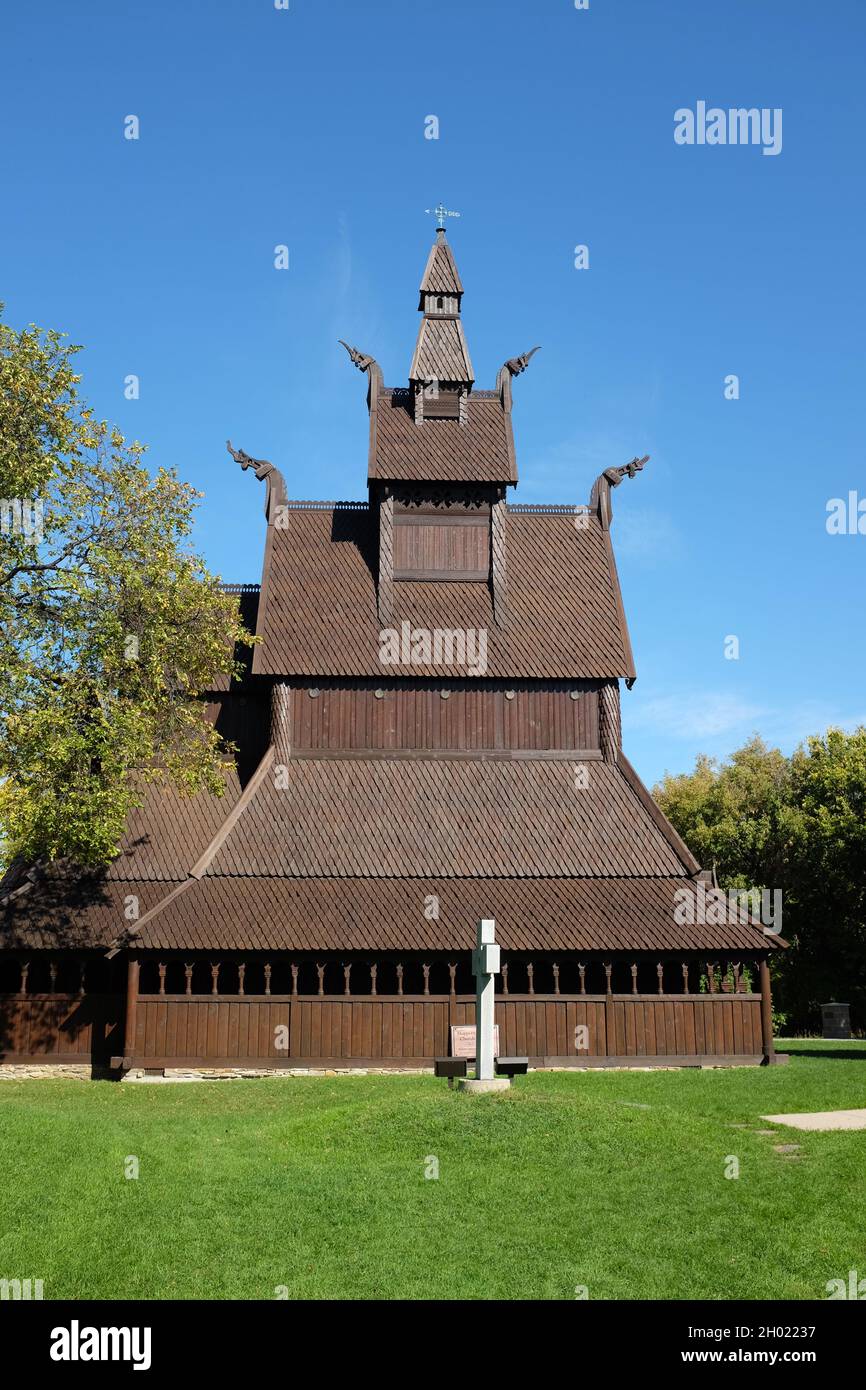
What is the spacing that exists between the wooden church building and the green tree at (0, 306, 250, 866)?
10.2ft

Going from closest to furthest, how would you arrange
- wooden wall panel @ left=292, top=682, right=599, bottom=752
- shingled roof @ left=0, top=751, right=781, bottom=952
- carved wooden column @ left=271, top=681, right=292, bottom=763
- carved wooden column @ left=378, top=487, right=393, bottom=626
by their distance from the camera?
shingled roof @ left=0, top=751, right=781, bottom=952 < carved wooden column @ left=271, top=681, right=292, bottom=763 < wooden wall panel @ left=292, top=682, right=599, bottom=752 < carved wooden column @ left=378, top=487, right=393, bottom=626

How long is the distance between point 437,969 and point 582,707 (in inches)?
346

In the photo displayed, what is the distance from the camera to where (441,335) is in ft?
125

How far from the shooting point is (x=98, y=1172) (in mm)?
13820

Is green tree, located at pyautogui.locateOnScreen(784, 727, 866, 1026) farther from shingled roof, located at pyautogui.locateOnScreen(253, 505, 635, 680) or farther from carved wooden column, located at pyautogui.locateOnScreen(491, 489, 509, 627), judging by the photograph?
carved wooden column, located at pyautogui.locateOnScreen(491, 489, 509, 627)

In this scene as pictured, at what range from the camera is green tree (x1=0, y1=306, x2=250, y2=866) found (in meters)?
25.4

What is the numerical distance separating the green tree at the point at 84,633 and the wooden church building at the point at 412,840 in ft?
10.2

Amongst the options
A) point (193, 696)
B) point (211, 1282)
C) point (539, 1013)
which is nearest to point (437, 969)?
point (539, 1013)

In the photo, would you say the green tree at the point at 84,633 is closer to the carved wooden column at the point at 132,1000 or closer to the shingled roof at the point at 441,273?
the carved wooden column at the point at 132,1000

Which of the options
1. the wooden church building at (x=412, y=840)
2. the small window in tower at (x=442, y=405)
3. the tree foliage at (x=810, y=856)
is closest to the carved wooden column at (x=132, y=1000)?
the wooden church building at (x=412, y=840)

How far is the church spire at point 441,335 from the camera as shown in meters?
37.3

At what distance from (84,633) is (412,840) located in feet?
31.3

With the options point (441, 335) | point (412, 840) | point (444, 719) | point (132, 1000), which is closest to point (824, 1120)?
point (412, 840)

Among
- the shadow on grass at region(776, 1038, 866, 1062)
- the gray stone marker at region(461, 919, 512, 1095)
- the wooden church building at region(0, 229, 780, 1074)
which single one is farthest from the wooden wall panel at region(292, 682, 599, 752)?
the gray stone marker at region(461, 919, 512, 1095)
